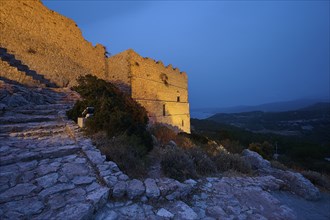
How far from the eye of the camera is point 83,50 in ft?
48.7

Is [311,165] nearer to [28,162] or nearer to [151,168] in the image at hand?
[151,168]

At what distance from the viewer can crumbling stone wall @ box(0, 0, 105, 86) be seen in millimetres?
11109

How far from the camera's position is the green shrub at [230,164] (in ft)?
16.0

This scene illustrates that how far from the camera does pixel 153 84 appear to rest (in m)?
16.1

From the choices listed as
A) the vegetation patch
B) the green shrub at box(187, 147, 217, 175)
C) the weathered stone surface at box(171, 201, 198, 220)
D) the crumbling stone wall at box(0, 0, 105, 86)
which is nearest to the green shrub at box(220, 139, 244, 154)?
the green shrub at box(187, 147, 217, 175)

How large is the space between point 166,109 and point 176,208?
1518cm

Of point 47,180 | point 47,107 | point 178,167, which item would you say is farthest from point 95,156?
point 47,107

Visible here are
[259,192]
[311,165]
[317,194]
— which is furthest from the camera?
[311,165]

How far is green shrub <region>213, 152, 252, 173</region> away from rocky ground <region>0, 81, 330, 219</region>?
69 centimetres

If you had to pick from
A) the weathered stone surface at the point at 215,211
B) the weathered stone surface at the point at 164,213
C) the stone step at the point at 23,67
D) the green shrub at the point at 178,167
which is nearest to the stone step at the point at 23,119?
the green shrub at the point at 178,167

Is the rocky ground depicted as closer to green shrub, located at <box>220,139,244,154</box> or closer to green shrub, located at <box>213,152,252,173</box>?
green shrub, located at <box>213,152,252,173</box>

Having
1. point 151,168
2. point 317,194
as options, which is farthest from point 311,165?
point 151,168

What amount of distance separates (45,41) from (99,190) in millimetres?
14160

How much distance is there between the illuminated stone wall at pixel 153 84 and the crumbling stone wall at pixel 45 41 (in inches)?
108
